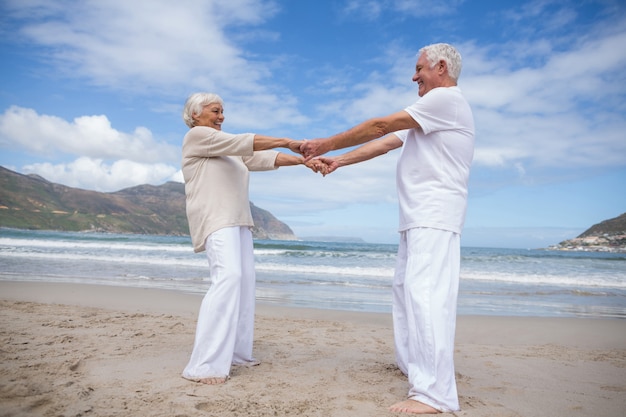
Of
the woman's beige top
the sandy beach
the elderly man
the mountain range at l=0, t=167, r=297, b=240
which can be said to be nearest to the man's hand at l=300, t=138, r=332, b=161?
the elderly man

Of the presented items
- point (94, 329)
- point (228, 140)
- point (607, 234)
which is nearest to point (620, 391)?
point (228, 140)

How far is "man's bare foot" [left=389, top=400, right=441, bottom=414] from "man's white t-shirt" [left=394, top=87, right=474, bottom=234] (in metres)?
1.07

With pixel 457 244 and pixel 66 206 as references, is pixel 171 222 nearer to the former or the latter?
pixel 66 206

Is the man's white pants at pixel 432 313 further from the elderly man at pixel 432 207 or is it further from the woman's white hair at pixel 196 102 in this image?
the woman's white hair at pixel 196 102

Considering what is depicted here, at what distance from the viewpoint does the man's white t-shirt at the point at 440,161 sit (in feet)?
9.04

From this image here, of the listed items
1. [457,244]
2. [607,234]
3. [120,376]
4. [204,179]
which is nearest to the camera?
[457,244]

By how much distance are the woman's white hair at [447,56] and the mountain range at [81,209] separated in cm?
5562

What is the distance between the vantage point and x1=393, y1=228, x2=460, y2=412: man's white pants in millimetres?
2648

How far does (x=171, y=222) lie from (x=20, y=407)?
60.2 metres

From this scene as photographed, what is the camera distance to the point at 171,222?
197 ft

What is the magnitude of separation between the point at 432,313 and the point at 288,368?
1.50 metres

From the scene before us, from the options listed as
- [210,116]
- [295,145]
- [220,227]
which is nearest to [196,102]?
[210,116]

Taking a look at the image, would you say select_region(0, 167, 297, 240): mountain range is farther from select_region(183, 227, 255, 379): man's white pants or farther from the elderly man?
the elderly man

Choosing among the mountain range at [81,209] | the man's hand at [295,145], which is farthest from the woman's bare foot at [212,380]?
the mountain range at [81,209]
